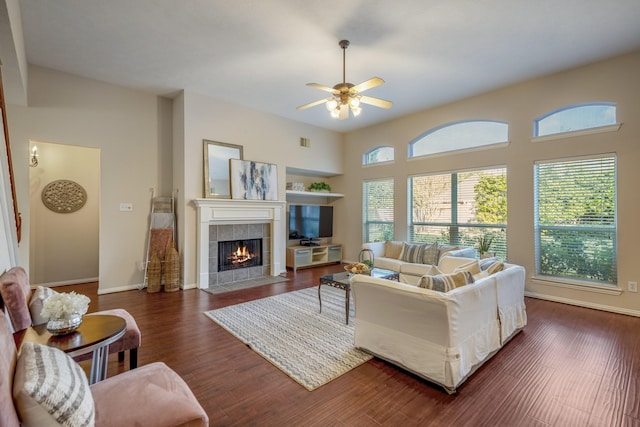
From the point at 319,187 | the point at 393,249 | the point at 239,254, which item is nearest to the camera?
the point at 239,254

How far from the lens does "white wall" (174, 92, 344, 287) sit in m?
5.06

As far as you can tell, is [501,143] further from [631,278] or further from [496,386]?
[496,386]

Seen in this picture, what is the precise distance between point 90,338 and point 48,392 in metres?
0.82

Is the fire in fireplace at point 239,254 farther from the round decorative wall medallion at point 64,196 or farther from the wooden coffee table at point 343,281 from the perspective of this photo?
the round decorative wall medallion at point 64,196

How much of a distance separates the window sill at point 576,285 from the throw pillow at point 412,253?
1707mm

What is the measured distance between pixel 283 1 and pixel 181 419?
3.37 m

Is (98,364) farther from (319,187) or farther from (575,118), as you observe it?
(575,118)

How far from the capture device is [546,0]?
284cm

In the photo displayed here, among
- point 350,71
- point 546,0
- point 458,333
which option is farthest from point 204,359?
point 546,0

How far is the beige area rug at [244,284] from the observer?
4.96m

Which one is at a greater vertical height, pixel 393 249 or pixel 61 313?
pixel 61 313

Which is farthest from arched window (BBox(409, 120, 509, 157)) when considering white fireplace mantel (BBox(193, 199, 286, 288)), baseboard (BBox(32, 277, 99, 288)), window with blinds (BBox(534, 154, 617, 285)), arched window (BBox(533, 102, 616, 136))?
baseboard (BBox(32, 277, 99, 288))

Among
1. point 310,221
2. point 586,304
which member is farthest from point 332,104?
point 586,304

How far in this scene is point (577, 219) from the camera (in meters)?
4.30
